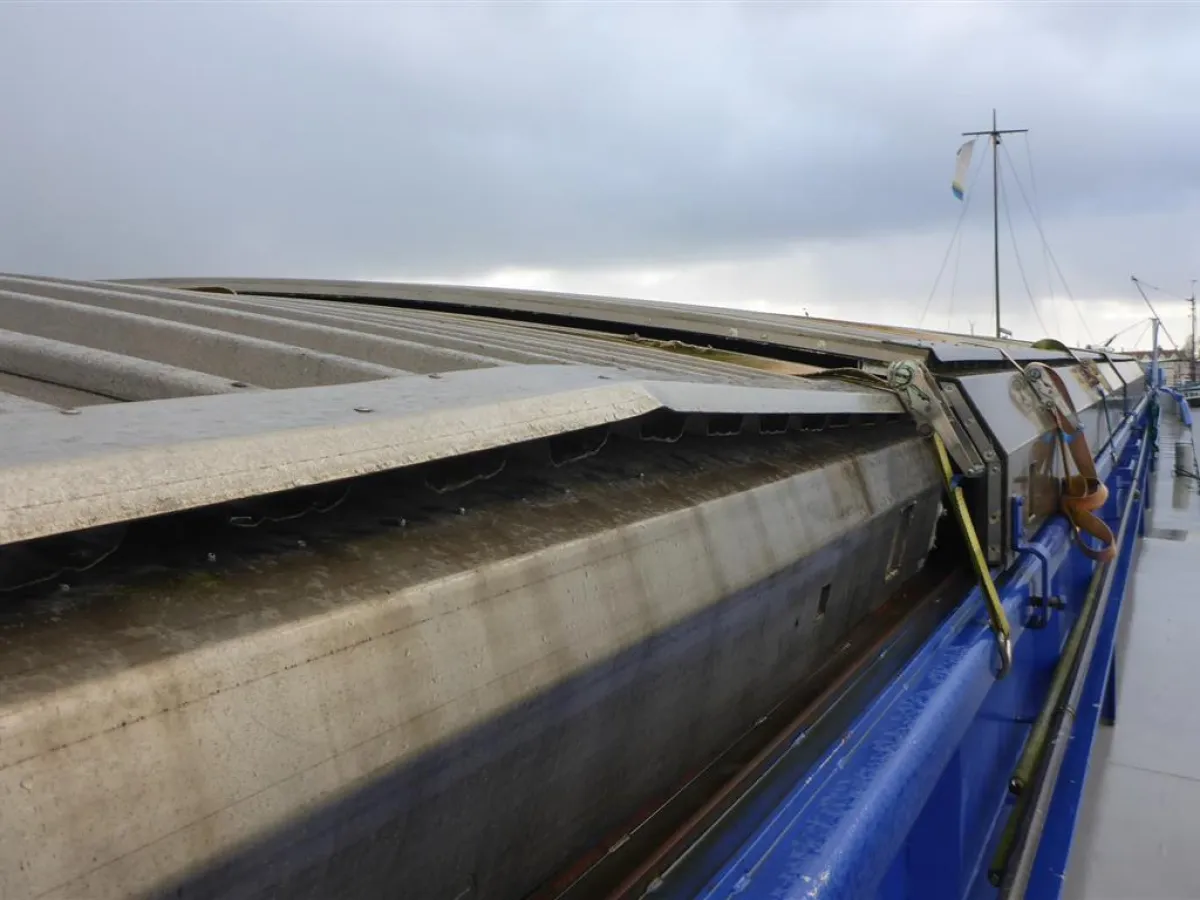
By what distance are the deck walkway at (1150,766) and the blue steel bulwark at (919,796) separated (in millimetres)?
544

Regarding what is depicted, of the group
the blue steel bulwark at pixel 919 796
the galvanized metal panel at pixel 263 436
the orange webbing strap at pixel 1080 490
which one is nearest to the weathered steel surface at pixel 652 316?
the orange webbing strap at pixel 1080 490

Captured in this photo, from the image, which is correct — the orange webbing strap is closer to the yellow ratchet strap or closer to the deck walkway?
the deck walkway

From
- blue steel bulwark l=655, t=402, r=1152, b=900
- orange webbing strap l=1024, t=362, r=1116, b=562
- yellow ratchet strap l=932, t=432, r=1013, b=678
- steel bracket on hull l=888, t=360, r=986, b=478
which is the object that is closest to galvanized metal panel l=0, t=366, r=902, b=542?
blue steel bulwark l=655, t=402, r=1152, b=900

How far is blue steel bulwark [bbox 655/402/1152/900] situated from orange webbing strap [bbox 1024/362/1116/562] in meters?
0.39

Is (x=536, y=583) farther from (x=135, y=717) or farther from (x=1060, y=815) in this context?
(x=1060, y=815)

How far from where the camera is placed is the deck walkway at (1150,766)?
8.82ft

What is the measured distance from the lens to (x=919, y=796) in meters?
1.23

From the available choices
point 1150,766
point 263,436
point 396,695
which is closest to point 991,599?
point 396,695

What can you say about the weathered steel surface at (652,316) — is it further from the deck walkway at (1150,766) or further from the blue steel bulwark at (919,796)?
the deck walkway at (1150,766)

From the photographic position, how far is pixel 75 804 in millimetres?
637

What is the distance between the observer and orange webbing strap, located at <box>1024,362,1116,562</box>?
113 inches

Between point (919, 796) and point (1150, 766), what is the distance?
270 cm

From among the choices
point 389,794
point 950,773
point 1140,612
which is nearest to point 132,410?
point 389,794

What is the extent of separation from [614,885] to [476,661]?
1.67 feet
